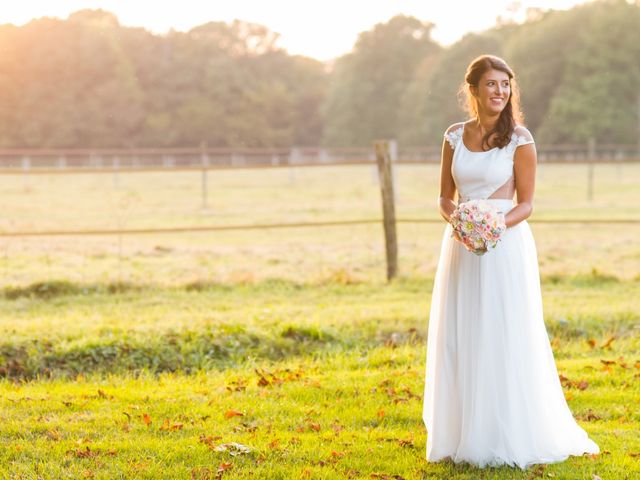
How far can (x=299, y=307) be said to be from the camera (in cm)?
797

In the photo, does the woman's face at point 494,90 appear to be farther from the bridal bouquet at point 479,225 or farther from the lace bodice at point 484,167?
the bridal bouquet at point 479,225

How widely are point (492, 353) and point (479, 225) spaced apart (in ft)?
1.93

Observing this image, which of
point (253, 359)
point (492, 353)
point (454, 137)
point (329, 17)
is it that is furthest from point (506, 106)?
point (329, 17)

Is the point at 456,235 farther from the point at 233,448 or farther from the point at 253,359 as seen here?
the point at 253,359

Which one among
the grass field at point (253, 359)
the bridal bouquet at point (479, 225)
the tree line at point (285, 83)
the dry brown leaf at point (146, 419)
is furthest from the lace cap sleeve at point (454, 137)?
the tree line at point (285, 83)

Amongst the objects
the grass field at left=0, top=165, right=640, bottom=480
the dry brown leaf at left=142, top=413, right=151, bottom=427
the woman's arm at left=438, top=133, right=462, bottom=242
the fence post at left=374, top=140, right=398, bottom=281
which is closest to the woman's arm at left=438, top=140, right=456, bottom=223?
the woman's arm at left=438, top=133, right=462, bottom=242

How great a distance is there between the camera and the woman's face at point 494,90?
3.72 meters

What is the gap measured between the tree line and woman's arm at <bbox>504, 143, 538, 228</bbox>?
43437mm

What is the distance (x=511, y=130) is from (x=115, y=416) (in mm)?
2489

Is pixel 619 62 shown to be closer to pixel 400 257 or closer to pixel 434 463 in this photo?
pixel 400 257

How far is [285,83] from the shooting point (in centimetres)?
6244

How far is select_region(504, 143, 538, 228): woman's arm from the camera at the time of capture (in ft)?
12.3

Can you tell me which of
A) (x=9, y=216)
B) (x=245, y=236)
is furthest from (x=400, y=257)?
(x=9, y=216)

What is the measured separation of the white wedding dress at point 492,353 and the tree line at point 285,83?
4337 cm
